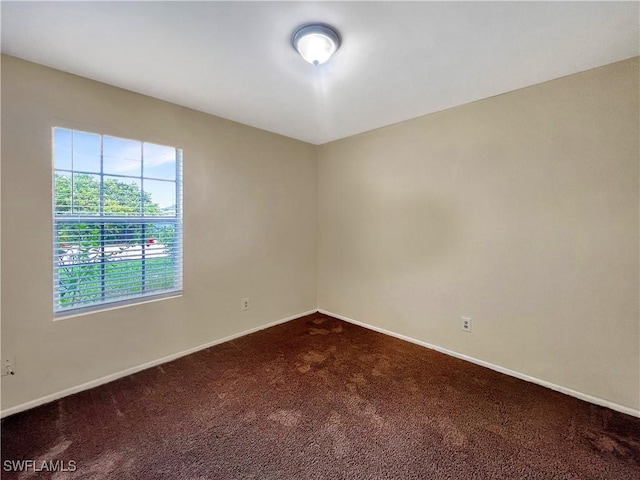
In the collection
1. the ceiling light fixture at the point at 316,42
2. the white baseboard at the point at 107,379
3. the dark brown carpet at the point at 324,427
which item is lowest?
the dark brown carpet at the point at 324,427

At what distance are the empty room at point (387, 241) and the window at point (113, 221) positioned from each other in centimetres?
2

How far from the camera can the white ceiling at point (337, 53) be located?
4.65 ft

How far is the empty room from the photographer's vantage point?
1.51 m

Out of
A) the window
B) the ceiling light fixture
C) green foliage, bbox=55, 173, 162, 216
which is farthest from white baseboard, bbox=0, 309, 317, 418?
the ceiling light fixture

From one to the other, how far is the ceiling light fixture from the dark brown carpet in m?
2.24

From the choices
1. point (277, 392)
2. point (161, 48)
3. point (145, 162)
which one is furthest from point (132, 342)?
Answer: point (161, 48)

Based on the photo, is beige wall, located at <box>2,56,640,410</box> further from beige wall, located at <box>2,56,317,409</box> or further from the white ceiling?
the white ceiling

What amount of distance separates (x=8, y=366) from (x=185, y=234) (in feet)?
4.58

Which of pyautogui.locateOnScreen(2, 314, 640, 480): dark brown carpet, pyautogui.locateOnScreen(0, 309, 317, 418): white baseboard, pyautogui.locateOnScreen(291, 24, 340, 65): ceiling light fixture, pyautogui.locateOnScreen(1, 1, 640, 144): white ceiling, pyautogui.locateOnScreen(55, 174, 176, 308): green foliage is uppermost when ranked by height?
pyautogui.locateOnScreen(1, 1, 640, 144): white ceiling

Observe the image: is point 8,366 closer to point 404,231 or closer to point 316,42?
point 316,42

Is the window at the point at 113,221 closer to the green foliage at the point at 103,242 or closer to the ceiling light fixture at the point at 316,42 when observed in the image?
the green foliage at the point at 103,242

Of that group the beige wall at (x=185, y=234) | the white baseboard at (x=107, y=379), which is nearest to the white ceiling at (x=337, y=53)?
the beige wall at (x=185, y=234)

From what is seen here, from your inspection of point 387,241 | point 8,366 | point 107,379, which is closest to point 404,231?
point 387,241

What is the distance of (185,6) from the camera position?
1.39 meters
